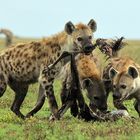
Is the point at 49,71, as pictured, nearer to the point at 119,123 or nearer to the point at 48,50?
the point at 48,50

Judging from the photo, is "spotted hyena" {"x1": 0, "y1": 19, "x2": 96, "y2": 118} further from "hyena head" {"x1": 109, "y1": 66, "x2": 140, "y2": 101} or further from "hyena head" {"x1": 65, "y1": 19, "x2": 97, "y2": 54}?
"hyena head" {"x1": 109, "y1": 66, "x2": 140, "y2": 101}

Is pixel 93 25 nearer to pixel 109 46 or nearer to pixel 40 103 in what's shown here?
pixel 109 46

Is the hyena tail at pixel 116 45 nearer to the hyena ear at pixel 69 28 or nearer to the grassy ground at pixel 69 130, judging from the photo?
the hyena ear at pixel 69 28

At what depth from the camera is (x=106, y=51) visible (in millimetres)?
11156

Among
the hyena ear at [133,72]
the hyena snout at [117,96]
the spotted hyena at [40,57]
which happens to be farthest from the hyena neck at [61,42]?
the hyena snout at [117,96]

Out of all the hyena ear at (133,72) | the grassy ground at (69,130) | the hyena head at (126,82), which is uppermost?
the hyena ear at (133,72)

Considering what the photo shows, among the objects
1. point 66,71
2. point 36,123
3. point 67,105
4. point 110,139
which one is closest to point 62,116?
point 67,105

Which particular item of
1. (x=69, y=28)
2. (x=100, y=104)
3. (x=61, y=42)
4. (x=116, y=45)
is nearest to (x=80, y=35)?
(x=69, y=28)

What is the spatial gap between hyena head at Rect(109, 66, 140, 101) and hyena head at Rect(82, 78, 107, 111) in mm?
495

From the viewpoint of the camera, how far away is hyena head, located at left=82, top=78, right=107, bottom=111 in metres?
9.93

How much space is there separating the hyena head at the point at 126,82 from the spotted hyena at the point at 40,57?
34.0 inches

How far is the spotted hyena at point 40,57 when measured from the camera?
10148mm

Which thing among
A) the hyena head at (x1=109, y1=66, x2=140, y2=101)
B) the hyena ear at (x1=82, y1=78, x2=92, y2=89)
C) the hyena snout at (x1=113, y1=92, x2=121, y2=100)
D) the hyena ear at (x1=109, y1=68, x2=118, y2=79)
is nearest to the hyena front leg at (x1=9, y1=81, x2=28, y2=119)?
the hyena ear at (x1=82, y1=78, x2=92, y2=89)

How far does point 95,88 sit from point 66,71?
68cm
